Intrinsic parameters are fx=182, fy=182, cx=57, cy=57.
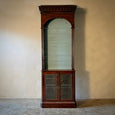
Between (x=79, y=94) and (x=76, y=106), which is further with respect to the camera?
(x=79, y=94)

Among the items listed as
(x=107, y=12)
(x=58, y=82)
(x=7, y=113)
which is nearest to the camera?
(x=7, y=113)

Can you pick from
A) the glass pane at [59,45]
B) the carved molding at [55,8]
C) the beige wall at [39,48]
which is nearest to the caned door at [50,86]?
the glass pane at [59,45]

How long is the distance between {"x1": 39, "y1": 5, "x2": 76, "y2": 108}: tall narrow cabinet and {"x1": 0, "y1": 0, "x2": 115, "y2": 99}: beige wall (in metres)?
0.45

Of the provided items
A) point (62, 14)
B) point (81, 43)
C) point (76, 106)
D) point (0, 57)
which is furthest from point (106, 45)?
point (0, 57)

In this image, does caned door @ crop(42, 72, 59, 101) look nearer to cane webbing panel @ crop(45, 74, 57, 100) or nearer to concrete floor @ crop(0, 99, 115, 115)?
cane webbing panel @ crop(45, 74, 57, 100)

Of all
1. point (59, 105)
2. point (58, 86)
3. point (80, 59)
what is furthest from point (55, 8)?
point (59, 105)

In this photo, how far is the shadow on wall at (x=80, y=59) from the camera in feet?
15.0

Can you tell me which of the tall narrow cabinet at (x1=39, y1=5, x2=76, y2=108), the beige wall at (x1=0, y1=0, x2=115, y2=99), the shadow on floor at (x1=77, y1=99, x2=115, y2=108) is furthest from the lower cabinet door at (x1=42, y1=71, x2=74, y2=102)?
the beige wall at (x1=0, y1=0, x2=115, y2=99)

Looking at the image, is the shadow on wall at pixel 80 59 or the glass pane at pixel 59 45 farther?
the shadow on wall at pixel 80 59

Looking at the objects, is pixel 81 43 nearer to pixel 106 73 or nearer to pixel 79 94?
pixel 106 73

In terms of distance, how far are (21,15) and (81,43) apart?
1.67m

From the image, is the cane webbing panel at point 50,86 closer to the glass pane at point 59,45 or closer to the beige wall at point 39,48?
the glass pane at point 59,45

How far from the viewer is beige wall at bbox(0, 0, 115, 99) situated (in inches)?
179

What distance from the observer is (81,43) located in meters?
4.59
